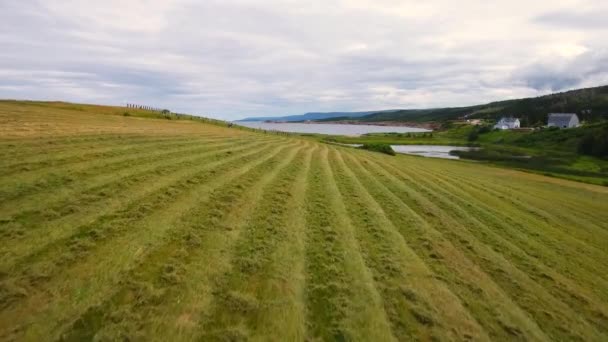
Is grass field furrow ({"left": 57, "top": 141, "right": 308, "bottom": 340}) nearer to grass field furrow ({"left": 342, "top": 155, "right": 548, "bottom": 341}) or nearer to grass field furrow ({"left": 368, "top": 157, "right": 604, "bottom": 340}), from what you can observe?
grass field furrow ({"left": 342, "top": 155, "right": 548, "bottom": 341})

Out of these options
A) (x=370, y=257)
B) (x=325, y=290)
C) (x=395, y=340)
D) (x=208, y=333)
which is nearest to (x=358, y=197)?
(x=370, y=257)

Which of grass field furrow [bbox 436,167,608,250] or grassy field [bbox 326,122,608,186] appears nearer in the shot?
grass field furrow [bbox 436,167,608,250]

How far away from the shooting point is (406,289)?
6500 mm

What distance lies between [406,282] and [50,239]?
23.1 ft

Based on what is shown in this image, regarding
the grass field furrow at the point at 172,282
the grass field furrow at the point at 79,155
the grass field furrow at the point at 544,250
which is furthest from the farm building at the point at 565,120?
the grass field furrow at the point at 172,282

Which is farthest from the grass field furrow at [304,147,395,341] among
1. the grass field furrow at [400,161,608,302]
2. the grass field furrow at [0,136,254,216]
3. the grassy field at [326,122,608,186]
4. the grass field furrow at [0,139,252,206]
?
the grassy field at [326,122,608,186]

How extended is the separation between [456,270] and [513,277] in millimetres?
1336

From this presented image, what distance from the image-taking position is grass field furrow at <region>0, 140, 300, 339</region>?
15.7 ft

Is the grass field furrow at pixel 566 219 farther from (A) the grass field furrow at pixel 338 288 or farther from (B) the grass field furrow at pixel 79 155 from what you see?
(B) the grass field furrow at pixel 79 155

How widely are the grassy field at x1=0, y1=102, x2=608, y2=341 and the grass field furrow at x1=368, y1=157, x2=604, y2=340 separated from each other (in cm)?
4

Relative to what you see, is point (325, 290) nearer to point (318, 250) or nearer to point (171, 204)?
point (318, 250)

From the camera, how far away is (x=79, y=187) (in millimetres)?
9547

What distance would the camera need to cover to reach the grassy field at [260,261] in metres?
5.10

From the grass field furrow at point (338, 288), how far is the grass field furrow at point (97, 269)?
3275 millimetres
